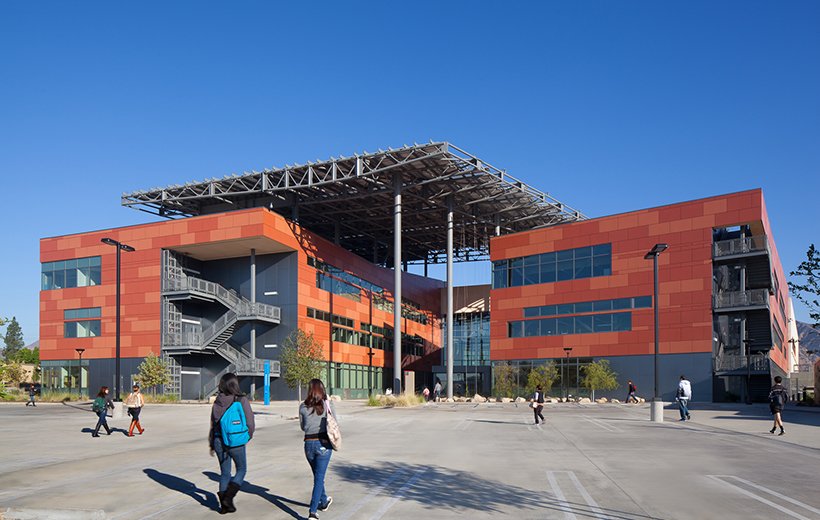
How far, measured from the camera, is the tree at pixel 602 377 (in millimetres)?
45375

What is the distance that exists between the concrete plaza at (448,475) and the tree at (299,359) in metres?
23.8

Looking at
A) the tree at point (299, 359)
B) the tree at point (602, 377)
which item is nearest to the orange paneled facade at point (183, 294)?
the tree at point (299, 359)

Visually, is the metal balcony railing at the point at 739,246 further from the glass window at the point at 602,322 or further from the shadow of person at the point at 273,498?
the shadow of person at the point at 273,498

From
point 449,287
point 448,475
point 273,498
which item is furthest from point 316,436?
point 449,287

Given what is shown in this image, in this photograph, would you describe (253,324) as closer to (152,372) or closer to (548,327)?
(152,372)

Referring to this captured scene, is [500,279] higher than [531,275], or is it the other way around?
[531,275]

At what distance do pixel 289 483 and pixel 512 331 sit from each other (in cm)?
4320

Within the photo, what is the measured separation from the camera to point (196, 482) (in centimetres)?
1057

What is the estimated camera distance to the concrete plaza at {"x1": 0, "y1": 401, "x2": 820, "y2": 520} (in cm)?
844

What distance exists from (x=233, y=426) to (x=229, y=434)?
0.37 ft

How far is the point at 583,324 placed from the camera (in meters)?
48.0

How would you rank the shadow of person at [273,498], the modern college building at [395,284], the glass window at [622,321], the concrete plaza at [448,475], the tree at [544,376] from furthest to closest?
the tree at [544,376], the glass window at [622,321], the modern college building at [395,284], the concrete plaza at [448,475], the shadow of person at [273,498]

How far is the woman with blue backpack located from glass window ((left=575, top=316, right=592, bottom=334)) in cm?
4237

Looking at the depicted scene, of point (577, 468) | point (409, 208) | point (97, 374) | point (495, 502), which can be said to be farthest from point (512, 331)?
point (495, 502)
